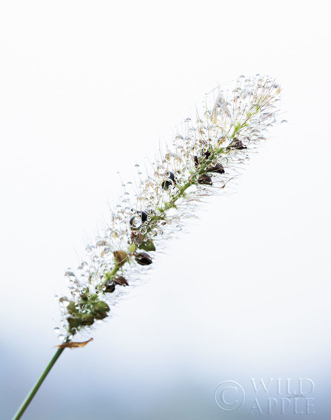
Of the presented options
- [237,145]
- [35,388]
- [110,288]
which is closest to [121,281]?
[110,288]

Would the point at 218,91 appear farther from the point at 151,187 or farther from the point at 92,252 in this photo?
the point at 92,252

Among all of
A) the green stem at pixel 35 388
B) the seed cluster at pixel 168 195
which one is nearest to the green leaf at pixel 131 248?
the seed cluster at pixel 168 195

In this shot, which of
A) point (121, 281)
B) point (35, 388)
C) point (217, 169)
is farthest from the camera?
point (217, 169)

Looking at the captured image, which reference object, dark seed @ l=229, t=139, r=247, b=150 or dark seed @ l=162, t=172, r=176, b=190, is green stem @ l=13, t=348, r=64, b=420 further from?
dark seed @ l=229, t=139, r=247, b=150

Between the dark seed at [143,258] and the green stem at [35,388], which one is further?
the dark seed at [143,258]

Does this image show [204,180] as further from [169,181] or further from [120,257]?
[120,257]

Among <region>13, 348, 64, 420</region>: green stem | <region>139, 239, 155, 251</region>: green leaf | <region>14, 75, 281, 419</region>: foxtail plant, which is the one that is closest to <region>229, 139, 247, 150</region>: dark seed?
<region>14, 75, 281, 419</region>: foxtail plant

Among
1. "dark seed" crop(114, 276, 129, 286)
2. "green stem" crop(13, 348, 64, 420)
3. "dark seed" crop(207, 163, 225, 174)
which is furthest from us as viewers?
"dark seed" crop(207, 163, 225, 174)

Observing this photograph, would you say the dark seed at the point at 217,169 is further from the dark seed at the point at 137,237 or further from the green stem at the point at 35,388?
the green stem at the point at 35,388
